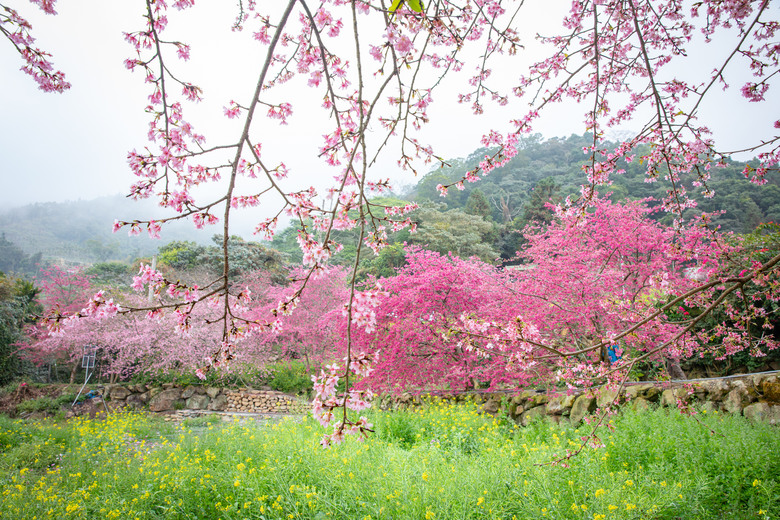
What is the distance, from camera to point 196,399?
8.74 metres

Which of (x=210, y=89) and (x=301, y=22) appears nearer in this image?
(x=210, y=89)

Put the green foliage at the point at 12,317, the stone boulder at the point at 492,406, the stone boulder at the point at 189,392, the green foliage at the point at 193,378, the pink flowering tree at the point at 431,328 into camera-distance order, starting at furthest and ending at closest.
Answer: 1. the green foliage at the point at 193,378
2. the stone boulder at the point at 189,392
3. the green foliage at the point at 12,317
4. the pink flowering tree at the point at 431,328
5. the stone boulder at the point at 492,406

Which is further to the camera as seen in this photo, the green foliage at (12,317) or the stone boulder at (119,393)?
the green foliage at (12,317)

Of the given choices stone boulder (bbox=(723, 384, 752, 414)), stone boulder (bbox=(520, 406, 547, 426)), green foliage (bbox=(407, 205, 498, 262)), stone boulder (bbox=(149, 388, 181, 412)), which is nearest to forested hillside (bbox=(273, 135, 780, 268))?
green foliage (bbox=(407, 205, 498, 262))

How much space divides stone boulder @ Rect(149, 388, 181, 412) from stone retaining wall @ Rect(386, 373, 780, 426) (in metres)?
6.90

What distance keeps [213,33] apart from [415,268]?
4.82 metres

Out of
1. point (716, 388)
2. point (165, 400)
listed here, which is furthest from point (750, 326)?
point (165, 400)

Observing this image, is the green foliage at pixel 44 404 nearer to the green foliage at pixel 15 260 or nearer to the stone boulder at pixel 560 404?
the stone boulder at pixel 560 404

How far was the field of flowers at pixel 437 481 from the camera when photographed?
6.93ft

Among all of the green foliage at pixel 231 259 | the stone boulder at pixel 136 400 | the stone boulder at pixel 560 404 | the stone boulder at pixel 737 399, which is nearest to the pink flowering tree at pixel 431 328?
the stone boulder at pixel 560 404

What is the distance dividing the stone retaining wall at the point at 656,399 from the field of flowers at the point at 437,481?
16.6 inches

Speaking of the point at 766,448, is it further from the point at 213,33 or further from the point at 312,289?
the point at 312,289

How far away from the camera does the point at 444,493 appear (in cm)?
217

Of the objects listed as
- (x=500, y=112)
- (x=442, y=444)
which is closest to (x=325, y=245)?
(x=500, y=112)
